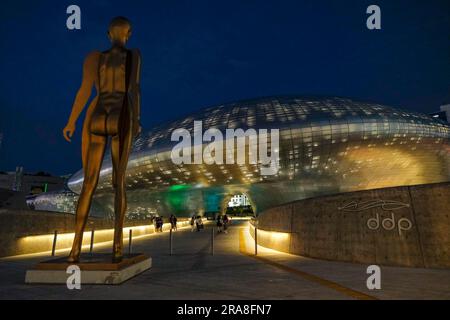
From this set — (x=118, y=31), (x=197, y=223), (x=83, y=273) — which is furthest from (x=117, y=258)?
(x=197, y=223)

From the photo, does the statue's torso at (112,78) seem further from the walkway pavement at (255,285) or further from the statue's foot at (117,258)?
the walkway pavement at (255,285)

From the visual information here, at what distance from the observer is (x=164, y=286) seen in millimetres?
5500

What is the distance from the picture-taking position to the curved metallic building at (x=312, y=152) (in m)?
32.7

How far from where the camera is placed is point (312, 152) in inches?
1334

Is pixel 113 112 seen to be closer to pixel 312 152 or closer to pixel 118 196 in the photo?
pixel 118 196

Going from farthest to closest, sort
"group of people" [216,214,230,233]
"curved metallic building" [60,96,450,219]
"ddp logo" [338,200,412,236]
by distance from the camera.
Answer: "curved metallic building" [60,96,450,219] < "group of people" [216,214,230,233] < "ddp logo" [338,200,412,236]

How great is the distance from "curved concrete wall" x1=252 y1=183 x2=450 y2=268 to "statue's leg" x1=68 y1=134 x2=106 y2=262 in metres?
6.84

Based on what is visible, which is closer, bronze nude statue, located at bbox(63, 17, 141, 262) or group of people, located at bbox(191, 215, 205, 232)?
bronze nude statue, located at bbox(63, 17, 141, 262)

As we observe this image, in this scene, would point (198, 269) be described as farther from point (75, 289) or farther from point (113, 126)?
point (113, 126)

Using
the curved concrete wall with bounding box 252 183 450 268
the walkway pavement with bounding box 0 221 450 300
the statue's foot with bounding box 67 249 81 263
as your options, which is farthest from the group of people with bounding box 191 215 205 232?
the statue's foot with bounding box 67 249 81 263

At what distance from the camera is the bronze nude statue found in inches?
259

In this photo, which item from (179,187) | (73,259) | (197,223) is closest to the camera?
(73,259)

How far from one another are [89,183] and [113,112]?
64.7 inches

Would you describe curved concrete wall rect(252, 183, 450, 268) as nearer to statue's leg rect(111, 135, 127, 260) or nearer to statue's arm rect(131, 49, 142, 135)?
statue's leg rect(111, 135, 127, 260)
